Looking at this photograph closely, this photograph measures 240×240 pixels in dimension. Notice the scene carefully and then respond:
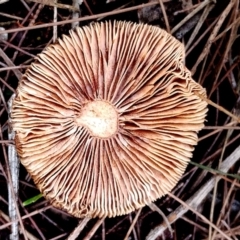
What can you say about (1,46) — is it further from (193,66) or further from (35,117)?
(193,66)

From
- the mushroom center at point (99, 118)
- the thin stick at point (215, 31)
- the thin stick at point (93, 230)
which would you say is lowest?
the thin stick at point (93, 230)

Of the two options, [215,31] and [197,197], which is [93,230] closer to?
[197,197]

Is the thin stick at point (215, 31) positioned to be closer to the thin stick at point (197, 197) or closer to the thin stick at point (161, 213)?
the thin stick at point (197, 197)

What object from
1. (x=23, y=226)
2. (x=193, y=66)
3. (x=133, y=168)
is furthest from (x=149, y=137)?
(x=23, y=226)

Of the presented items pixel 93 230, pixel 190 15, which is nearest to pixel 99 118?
pixel 93 230

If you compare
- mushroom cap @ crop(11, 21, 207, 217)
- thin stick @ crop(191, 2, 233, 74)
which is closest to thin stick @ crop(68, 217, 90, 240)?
mushroom cap @ crop(11, 21, 207, 217)

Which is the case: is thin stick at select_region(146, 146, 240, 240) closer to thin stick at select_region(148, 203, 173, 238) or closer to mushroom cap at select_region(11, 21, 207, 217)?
thin stick at select_region(148, 203, 173, 238)

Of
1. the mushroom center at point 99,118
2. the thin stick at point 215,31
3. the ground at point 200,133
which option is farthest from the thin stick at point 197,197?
the mushroom center at point 99,118
